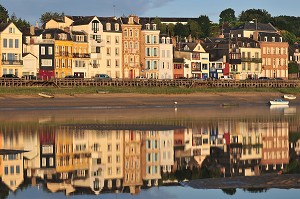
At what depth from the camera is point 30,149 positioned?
37688 mm

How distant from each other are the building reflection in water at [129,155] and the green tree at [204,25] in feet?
406

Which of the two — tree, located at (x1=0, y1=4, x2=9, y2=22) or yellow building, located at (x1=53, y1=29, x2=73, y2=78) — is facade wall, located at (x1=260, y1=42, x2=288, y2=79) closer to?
yellow building, located at (x1=53, y1=29, x2=73, y2=78)

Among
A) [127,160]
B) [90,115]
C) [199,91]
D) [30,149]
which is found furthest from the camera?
[199,91]

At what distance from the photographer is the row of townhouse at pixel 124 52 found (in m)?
103

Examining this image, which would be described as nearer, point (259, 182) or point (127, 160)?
point (259, 182)

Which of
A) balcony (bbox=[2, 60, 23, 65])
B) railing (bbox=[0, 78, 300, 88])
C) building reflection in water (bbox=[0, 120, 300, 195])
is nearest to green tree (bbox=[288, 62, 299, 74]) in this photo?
railing (bbox=[0, 78, 300, 88])

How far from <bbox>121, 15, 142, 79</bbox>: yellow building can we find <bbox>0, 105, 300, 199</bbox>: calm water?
55.0 meters

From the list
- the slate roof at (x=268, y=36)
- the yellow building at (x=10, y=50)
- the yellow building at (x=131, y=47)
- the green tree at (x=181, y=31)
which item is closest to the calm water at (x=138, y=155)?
the yellow building at (x=10, y=50)

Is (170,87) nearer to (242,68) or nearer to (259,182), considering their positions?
(242,68)

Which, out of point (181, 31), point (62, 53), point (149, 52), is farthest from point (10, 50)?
point (181, 31)

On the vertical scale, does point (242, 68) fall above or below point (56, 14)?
below

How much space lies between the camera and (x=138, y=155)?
116 feet

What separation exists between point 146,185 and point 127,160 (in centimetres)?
680

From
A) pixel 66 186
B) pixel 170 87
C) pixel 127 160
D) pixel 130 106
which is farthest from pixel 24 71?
pixel 66 186
